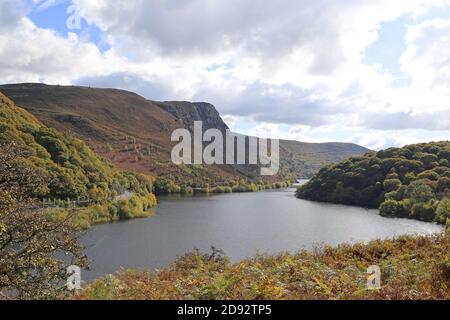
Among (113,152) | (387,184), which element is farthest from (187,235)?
(113,152)

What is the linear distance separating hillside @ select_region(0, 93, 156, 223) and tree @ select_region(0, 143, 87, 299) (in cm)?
6207

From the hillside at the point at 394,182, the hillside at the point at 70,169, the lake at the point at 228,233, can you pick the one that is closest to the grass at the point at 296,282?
the lake at the point at 228,233

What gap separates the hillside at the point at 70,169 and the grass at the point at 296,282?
216 ft

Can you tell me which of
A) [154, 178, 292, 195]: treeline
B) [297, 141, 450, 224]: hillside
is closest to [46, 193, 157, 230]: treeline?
[297, 141, 450, 224]: hillside

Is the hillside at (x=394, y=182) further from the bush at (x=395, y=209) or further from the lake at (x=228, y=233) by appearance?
the lake at (x=228, y=233)

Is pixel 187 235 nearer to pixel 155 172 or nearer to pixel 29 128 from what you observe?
pixel 29 128

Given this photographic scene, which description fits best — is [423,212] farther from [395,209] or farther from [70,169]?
[70,169]

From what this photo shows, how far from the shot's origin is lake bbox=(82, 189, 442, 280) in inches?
1924

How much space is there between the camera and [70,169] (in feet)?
306

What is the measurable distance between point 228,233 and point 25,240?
49.8m

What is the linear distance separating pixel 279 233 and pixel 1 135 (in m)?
56.4

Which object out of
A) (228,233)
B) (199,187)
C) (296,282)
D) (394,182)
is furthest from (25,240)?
(199,187)

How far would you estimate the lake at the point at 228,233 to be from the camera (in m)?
48.9

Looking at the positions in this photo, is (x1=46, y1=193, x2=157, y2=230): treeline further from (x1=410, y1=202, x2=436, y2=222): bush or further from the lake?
(x1=410, y1=202, x2=436, y2=222): bush
